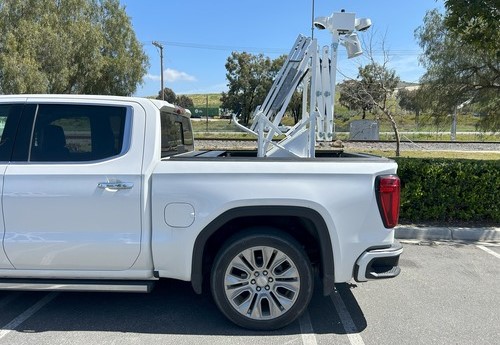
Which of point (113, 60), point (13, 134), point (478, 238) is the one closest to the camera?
point (13, 134)

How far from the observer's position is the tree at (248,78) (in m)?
51.9

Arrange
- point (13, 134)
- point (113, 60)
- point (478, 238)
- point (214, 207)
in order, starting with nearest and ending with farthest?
point (214, 207)
point (13, 134)
point (478, 238)
point (113, 60)

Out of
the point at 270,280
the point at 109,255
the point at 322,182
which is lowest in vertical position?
the point at 270,280

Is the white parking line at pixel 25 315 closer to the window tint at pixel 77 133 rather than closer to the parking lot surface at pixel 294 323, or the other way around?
the parking lot surface at pixel 294 323

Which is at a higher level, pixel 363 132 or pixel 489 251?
pixel 363 132

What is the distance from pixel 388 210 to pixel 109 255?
2248 millimetres

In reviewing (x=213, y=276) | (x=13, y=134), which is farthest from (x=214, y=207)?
(x=13, y=134)

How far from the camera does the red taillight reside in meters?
3.11

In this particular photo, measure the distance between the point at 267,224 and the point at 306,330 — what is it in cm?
95

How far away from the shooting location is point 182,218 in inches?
122

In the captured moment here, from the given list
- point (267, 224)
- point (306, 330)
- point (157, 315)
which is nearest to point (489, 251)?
point (306, 330)

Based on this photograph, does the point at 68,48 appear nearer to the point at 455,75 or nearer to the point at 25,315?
the point at 455,75

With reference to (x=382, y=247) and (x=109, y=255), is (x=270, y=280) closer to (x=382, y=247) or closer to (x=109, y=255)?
(x=382, y=247)

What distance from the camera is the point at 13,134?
331 cm
